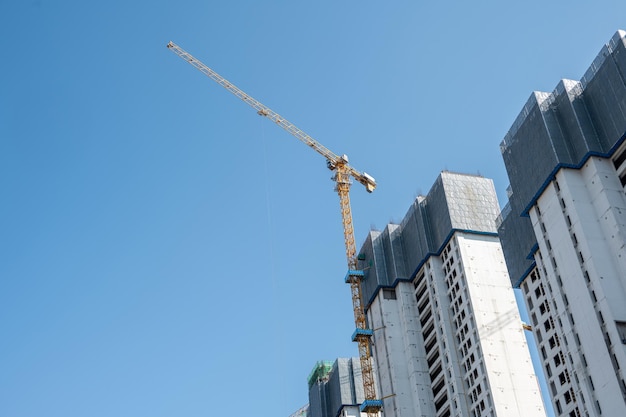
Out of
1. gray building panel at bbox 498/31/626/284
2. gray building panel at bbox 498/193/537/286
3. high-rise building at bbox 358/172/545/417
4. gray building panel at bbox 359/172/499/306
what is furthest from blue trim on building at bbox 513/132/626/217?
gray building panel at bbox 359/172/499/306

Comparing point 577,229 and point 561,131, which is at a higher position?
point 561,131

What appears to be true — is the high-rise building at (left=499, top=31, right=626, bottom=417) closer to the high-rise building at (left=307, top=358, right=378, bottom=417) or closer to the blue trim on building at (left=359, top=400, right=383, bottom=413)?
the blue trim on building at (left=359, top=400, right=383, bottom=413)

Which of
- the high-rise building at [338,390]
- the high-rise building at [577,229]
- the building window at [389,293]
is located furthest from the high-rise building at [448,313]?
the high-rise building at [338,390]

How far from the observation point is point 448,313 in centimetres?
12925

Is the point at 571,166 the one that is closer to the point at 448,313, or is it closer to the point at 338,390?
the point at 448,313

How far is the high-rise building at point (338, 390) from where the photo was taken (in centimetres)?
16300

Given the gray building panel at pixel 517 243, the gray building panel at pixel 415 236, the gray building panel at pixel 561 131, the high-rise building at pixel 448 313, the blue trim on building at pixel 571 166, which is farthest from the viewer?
the gray building panel at pixel 415 236

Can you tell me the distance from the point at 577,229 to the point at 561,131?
1266 centimetres

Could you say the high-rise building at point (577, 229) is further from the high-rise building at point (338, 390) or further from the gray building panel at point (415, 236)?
the high-rise building at point (338, 390)

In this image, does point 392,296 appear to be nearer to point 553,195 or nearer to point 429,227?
point 429,227

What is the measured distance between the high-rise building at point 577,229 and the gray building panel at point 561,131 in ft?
0.38

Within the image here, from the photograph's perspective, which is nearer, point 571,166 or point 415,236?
point 571,166

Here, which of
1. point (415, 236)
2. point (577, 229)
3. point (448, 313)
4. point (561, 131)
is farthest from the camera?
point (415, 236)

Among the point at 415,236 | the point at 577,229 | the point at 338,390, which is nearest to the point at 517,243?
the point at 577,229
